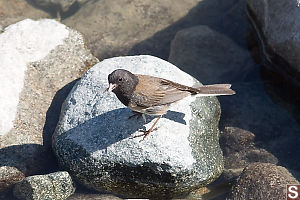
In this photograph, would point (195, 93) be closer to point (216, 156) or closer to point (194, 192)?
point (216, 156)

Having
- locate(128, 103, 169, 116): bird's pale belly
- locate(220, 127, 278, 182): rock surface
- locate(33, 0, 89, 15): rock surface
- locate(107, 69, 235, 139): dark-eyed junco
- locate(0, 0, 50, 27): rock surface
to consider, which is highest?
locate(107, 69, 235, 139): dark-eyed junco

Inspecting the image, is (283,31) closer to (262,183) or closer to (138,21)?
(262,183)

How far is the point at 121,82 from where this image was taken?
17.1 feet

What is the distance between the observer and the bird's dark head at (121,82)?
5.17 m

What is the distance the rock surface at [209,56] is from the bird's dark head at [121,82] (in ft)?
9.81

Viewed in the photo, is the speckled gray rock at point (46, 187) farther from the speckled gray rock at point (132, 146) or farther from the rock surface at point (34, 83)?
the rock surface at point (34, 83)

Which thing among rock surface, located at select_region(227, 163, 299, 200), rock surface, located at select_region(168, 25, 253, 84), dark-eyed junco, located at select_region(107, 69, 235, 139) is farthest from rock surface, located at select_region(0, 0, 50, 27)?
rock surface, located at select_region(227, 163, 299, 200)

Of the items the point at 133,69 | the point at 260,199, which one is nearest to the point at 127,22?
the point at 133,69

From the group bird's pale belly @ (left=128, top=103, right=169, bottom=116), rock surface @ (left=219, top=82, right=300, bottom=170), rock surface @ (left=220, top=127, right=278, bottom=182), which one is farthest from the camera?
rock surface @ (left=219, top=82, right=300, bottom=170)

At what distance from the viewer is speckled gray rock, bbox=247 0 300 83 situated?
688 cm

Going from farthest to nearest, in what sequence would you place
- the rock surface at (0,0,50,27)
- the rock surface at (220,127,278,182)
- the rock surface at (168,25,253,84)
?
the rock surface at (0,0,50,27), the rock surface at (168,25,253,84), the rock surface at (220,127,278,182)

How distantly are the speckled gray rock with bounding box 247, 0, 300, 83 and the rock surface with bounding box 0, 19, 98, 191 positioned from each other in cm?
343

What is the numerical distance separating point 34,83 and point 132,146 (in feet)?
8.17

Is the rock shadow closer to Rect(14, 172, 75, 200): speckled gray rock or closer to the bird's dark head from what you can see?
Rect(14, 172, 75, 200): speckled gray rock
